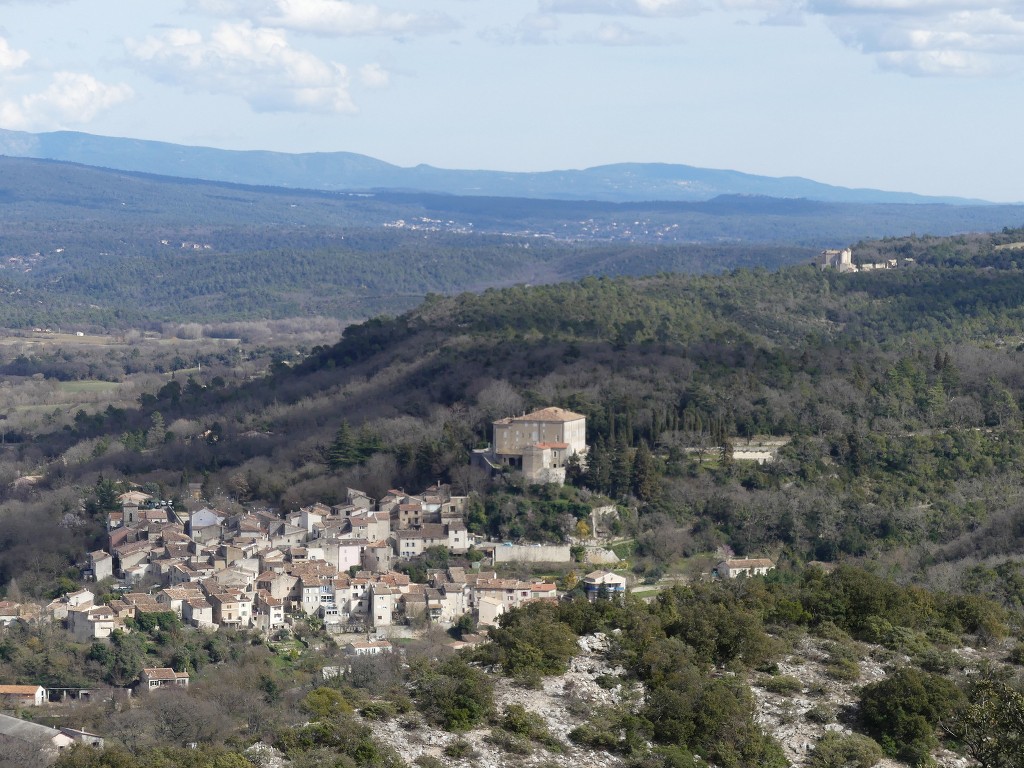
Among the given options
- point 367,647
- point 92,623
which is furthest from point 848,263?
point 92,623

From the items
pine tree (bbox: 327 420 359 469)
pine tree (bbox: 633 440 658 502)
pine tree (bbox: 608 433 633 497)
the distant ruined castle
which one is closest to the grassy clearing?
pine tree (bbox: 633 440 658 502)

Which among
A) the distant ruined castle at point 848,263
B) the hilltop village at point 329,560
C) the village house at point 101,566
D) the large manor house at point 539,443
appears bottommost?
the village house at point 101,566

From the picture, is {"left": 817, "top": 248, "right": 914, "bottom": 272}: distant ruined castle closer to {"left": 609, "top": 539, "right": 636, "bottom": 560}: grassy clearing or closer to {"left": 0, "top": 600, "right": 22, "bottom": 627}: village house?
{"left": 609, "top": 539, "right": 636, "bottom": 560}: grassy clearing

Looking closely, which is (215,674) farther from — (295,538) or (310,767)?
(310,767)

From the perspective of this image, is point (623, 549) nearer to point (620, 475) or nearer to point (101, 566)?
point (620, 475)

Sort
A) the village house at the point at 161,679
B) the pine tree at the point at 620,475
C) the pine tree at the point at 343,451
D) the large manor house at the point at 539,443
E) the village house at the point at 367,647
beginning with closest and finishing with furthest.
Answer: the village house at the point at 161,679, the village house at the point at 367,647, the pine tree at the point at 620,475, the large manor house at the point at 539,443, the pine tree at the point at 343,451

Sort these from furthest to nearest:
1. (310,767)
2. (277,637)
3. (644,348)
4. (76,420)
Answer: (76,420), (644,348), (277,637), (310,767)

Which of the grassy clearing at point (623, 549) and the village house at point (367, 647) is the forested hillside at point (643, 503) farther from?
the village house at point (367, 647)

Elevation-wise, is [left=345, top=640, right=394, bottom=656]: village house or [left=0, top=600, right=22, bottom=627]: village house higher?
[left=345, top=640, right=394, bottom=656]: village house

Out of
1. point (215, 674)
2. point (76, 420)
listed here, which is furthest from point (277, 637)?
point (76, 420)

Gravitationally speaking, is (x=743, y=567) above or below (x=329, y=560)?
above

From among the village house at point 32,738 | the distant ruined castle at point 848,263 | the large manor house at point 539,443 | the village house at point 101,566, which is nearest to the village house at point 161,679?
the village house at point 32,738
